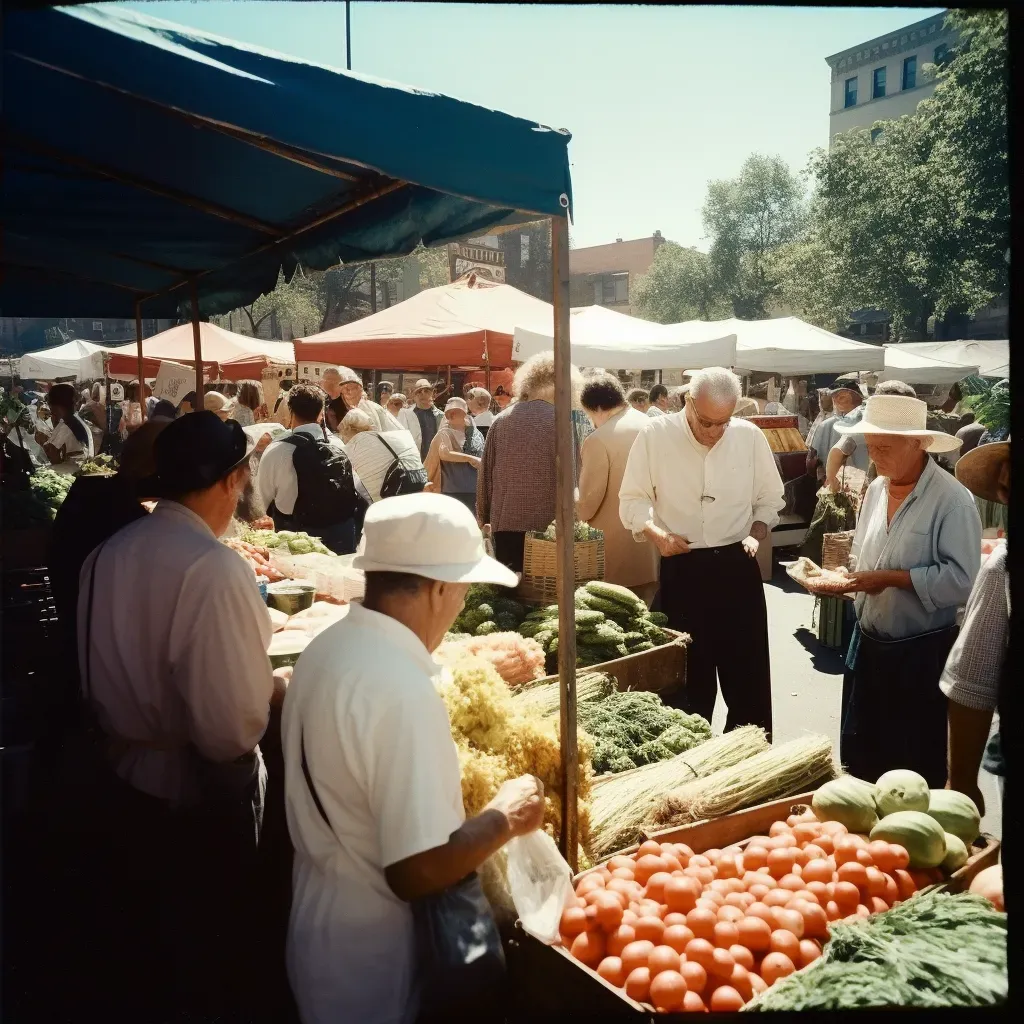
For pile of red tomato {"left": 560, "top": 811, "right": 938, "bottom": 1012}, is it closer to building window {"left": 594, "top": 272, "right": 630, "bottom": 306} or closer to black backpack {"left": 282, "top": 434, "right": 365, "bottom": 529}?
black backpack {"left": 282, "top": 434, "right": 365, "bottom": 529}

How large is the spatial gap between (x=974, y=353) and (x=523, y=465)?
2708cm

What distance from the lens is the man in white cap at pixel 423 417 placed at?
12.6 m

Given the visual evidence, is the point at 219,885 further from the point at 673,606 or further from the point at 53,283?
the point at 53,283

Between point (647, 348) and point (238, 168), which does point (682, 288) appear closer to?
point (647, 348)

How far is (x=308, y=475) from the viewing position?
669 centimetres

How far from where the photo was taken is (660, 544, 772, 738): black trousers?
4.99m

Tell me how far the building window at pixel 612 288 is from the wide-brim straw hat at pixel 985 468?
76.4m

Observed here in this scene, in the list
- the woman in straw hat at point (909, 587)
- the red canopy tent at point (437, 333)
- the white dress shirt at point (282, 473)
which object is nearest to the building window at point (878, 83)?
the red canopy tent at point (437, 333)

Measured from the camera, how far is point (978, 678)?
3297 millimetres

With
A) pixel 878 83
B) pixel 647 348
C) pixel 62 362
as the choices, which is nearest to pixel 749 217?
pixel 878 83

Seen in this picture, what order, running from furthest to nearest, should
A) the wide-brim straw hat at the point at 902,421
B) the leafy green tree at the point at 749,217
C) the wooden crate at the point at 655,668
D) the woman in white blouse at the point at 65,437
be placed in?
the leafy green tree at the point at 749,217
the woman in white blouse at the point at 65,437
the wooden crate at the point at 655,668
the wide-brim straw hat at the point at 902,421

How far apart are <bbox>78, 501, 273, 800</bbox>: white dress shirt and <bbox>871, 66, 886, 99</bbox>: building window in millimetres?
66237

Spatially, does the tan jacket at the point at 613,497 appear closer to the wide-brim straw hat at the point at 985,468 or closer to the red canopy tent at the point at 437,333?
the wide-brim straw hat at the point at 985,468

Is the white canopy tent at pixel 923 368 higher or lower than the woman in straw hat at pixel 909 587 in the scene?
higher
